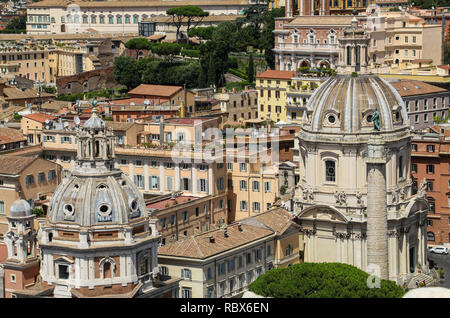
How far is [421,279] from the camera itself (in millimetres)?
65062

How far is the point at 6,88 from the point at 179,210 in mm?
41919

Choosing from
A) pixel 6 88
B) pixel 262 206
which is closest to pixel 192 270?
pixel 262 206

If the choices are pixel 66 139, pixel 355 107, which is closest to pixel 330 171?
pixel 355 107

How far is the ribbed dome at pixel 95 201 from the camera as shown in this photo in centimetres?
5178

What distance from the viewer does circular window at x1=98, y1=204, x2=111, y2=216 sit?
170 ft

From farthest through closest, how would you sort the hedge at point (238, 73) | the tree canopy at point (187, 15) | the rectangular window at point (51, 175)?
the tree canopy at point (187, 15), the hedge at point (238, 73), the rectangular window at point (51, 175)

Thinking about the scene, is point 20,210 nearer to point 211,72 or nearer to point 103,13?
point 211,72

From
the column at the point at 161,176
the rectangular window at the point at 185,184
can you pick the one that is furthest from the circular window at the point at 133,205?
the column at the point at 161,176

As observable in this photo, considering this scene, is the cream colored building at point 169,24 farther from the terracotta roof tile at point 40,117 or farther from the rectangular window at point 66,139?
the rectangular window at point 66,139

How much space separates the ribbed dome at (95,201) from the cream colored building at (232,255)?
538 centimetres

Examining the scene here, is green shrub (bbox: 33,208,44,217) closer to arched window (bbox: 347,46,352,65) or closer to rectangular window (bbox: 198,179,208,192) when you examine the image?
rectangular window (bbox: 198,179,208,192)

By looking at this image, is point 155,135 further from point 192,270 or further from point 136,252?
point 136,252

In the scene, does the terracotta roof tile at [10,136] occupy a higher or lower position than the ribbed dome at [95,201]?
lower

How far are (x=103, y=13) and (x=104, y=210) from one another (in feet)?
354
